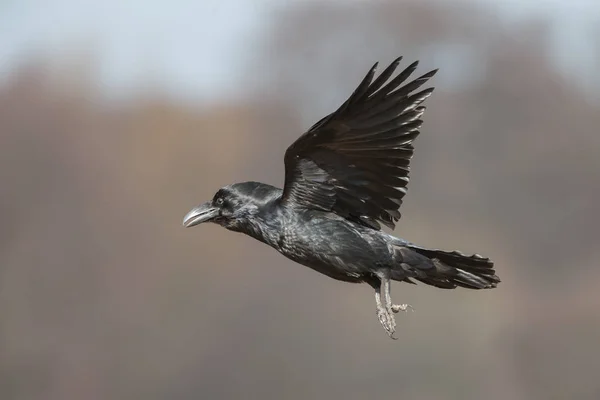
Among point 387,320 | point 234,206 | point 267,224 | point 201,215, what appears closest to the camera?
point 387,320

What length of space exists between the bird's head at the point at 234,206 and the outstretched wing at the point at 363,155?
0.20 meters

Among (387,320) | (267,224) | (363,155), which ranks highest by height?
(363,155)

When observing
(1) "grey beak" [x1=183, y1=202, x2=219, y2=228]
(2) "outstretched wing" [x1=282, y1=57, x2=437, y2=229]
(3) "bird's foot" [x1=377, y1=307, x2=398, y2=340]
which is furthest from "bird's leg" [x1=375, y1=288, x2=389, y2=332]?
(1) "grey beak" [x1=183, y1=202, x2=219, y2=228]

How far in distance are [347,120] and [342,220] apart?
57cm

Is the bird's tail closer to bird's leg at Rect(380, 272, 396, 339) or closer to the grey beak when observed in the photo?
bird's leg at Rect(380, 272, 396, 339)

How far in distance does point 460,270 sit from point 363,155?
819 mm

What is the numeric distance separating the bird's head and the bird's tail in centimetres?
84

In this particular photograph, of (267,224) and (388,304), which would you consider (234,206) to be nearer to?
(267,224)

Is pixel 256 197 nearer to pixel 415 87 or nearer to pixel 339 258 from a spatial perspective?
pixel 339 258

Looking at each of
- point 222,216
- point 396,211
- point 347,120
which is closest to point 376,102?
point 347,120

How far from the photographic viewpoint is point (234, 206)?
519 cm

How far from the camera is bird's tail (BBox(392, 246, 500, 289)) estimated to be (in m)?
4.99

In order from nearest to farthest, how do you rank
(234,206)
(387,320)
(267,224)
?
1. (387,320)
2. (267,224)
3. (234,206)

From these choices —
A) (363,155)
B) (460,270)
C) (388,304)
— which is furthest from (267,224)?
(460,270)
